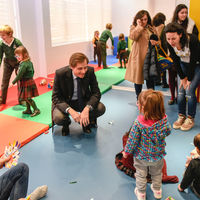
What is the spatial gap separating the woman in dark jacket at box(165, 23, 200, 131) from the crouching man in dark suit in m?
1.16

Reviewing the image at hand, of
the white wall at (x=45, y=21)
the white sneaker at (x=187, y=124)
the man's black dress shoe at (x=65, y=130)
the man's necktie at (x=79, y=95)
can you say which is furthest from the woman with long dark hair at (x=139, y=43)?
the white wall at (x=45, y=21)

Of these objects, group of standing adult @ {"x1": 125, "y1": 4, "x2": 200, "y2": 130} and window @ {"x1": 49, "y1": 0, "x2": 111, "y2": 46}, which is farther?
window @ {"x1": 49, "y1": 0, "x2": 111, "y2": 46}

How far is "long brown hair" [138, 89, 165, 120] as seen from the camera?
197cm

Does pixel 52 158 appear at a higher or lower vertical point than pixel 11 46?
lower

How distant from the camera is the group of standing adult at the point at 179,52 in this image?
317 centimetres

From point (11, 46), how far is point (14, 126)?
4.98ft

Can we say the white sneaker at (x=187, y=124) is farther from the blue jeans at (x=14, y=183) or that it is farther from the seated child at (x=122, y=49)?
the seated child at (x=122, y=49)

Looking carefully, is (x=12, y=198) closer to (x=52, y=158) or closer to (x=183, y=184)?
(x=52, y=158)

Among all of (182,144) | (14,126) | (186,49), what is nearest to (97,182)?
(182,144)

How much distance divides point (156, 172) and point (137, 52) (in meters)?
2.49

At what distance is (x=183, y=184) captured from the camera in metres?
2.22

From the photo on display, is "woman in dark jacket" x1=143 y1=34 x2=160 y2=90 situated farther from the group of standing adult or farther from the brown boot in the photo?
the brown boot

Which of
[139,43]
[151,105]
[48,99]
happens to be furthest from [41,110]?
[151,105]

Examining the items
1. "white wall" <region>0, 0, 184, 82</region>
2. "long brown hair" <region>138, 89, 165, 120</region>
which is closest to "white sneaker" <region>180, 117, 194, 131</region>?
"long brown hair" <region>138, 89, 165, 120</region>
